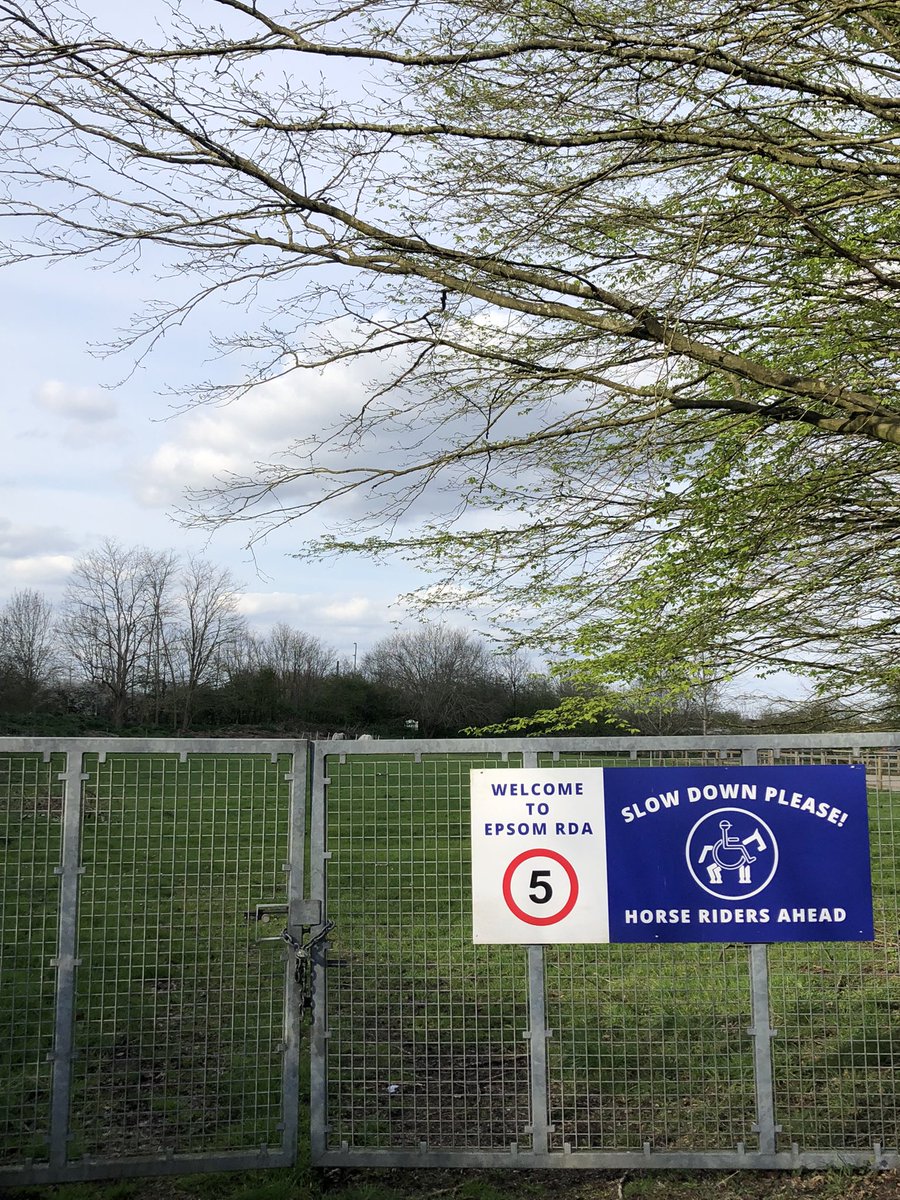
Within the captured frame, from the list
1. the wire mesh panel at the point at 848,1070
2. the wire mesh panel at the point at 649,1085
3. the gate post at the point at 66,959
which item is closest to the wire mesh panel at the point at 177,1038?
the gate post at the point at 66,959

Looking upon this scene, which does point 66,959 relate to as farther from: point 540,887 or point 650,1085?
point 650,1085

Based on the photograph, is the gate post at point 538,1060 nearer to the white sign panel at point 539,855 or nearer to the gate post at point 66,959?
the white sign panel at point 539,855

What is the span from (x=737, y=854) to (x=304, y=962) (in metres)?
2.27

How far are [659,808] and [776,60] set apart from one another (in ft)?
17.4

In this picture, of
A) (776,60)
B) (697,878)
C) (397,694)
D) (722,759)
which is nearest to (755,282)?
(776,60)

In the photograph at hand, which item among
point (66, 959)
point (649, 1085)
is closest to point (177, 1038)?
point (66, 959)

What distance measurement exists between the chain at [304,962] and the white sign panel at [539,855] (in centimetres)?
82

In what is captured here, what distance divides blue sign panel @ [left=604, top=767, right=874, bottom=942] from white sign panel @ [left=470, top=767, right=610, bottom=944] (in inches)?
3.6

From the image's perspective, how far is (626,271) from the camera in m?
9.62

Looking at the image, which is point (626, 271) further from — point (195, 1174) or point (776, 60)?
point (195, 1174)

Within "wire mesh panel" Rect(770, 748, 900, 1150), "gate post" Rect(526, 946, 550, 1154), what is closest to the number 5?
"gate post" Rect(526, 946, 550, 1154)

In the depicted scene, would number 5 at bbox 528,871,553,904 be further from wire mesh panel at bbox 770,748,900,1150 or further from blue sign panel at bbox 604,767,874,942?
wire mesh panel at bbox 770,748,900,1150

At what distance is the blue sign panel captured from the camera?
17.1ft

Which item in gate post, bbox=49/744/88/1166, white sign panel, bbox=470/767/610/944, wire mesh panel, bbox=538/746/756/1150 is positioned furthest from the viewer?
white sign panel, bbox=470/767/610/944
